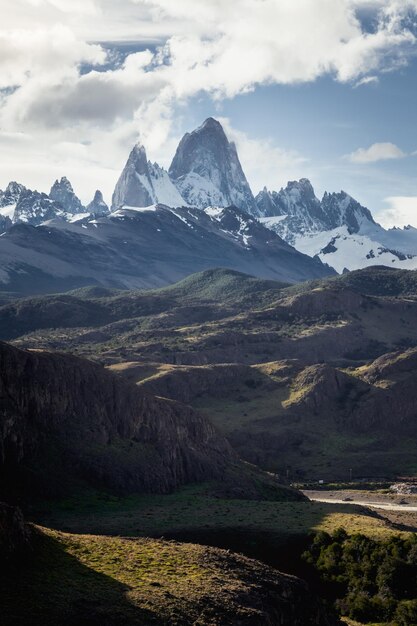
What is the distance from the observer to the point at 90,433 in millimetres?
129500

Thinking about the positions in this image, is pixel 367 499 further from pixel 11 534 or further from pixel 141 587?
pixel 11 534

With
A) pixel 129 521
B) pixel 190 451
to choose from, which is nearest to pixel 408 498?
pixel 190 451

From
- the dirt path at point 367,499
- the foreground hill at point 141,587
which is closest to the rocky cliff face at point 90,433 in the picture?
the dirt path at point 367,499

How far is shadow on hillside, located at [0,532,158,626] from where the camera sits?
62.2 meters

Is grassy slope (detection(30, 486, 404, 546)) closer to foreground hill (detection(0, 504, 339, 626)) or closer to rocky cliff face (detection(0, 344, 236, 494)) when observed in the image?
rocky cliff face (detection(0, 344, 236, 494))

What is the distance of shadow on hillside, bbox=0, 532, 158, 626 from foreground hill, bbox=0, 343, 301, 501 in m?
35.8

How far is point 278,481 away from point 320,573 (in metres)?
59.3

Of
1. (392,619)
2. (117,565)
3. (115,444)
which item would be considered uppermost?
(115,444)

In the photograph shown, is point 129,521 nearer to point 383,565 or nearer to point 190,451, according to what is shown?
point 383,565

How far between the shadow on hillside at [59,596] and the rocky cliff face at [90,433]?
36.4 meters

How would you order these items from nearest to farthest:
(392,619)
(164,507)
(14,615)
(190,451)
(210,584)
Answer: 1. (14,615)
2. (210,584)
3. (392,619)
4. (164,507)
5. (190,451)

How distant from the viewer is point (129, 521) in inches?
4158

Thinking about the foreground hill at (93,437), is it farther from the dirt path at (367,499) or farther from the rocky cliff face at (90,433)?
the dirt path at (367,499)

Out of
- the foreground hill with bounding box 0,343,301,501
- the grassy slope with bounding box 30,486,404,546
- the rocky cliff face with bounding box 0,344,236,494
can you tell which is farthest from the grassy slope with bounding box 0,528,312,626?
the rocky cliff face with bounding box 0,344,236,494
